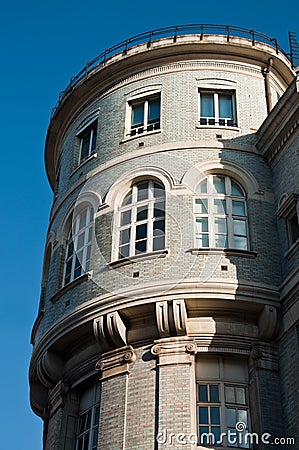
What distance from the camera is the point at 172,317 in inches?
797

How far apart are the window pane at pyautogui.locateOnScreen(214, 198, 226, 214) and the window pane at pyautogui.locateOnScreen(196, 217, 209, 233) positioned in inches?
19.8

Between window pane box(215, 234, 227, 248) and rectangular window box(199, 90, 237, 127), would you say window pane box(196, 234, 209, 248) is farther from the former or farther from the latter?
rectangular window box(199, 90, 237, 127)

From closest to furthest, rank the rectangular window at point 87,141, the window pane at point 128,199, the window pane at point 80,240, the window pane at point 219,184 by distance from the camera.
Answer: the window pane at point 219,184
the window pane at point 128,199
the window pane at point 80,240
the rectangular window at point 87,141

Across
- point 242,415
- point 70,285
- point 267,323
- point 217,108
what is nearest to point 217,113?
point 217,108

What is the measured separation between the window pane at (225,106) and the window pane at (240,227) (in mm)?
4303

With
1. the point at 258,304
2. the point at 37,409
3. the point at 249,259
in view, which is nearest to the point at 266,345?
the point at 258,304

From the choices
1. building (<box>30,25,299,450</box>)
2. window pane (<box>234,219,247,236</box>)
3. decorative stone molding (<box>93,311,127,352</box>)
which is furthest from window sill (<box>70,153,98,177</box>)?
decorative stone molding (<box>93,311,127,352</box>)

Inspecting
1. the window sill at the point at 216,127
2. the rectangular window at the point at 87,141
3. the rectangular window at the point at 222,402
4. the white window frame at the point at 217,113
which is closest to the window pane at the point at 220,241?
the rectangular window at the point at 222,402

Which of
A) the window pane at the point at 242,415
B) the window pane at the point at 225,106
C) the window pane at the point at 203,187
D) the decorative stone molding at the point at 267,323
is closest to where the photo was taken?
the window pane at the point at 242,415

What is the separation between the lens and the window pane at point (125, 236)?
74.3ft

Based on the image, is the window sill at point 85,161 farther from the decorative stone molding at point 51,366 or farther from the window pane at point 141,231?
the decorative stone molding at point 51,366

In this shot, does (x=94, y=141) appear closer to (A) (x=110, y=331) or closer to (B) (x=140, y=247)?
(B) (x=140, y=247)

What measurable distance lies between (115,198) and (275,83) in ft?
24.9

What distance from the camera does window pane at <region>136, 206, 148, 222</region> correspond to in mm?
22953
